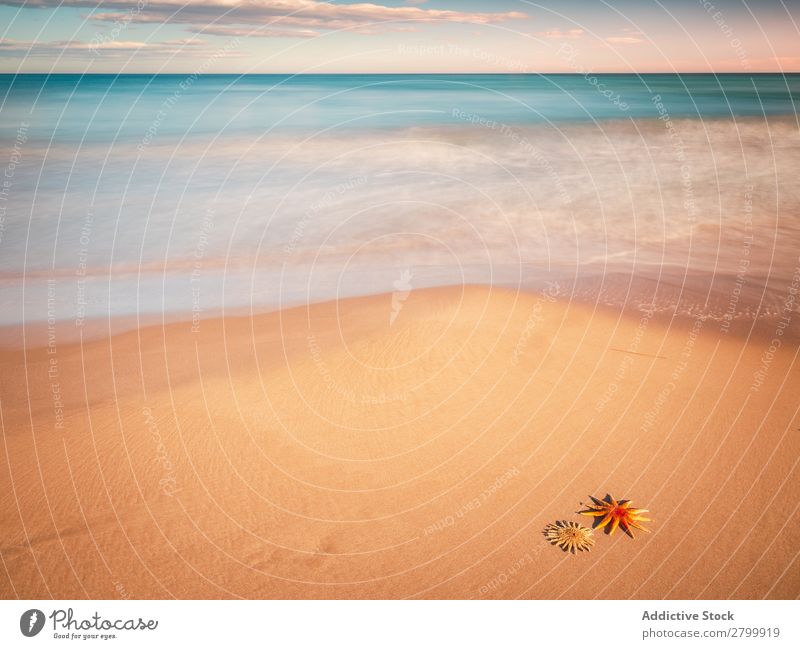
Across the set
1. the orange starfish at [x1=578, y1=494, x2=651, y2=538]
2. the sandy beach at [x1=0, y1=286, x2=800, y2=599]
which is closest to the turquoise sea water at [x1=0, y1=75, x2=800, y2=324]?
the sandy beach at [x1=0, y1=286, x2=800, y2=599]

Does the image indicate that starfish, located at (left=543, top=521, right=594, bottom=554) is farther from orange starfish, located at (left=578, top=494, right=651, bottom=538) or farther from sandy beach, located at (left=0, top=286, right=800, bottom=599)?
orange starfish, located at (left=578, top=494, right=651, bottom=538)

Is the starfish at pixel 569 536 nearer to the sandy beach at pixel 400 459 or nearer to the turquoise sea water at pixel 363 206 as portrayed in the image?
the sandy beach at pixel 400 459

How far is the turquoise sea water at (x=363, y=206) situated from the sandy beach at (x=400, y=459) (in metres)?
3.14

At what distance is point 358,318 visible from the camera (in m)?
11.7

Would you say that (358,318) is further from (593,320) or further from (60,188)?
(60,188)

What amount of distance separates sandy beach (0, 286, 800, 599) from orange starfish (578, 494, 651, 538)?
11 cm

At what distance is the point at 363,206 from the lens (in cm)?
2030

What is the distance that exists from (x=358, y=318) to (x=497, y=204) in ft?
33.9

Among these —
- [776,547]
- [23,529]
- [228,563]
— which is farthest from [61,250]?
[776,547]

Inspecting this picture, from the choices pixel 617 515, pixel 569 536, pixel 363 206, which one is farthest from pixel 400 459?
pixel 363 206

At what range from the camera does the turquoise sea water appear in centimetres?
1425

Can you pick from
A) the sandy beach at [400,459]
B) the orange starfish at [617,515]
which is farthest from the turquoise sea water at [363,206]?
the orange starfish at [617,515]

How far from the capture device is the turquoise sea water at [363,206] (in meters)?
14.2

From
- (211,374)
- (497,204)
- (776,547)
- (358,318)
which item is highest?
(497,204)
